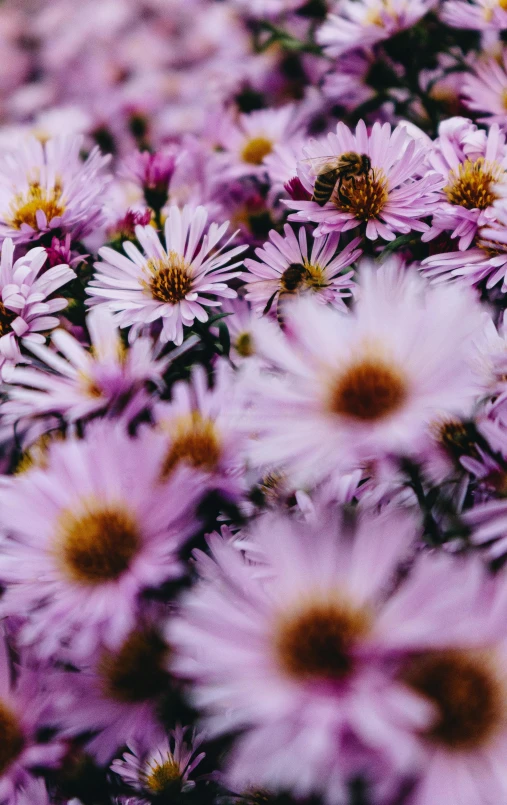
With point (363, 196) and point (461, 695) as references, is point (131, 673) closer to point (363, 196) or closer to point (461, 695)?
point (461, 695)

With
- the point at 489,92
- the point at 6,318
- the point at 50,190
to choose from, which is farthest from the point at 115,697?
the point at 489,92

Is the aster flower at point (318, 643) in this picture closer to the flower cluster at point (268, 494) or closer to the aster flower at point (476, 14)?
the flower cluster at point (268, 494)

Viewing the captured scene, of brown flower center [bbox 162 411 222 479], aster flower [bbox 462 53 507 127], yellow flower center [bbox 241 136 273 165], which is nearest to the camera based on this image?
brown flower center [bbox 162 411 222 479]

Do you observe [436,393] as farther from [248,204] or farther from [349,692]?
[248,204]

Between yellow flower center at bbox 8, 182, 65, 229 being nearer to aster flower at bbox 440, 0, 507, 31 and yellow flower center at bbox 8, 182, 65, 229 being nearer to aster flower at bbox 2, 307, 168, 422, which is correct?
aster flower at bbox 2, 307, 168, 422

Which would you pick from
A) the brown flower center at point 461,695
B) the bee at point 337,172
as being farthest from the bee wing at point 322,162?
the brown flower center at point 461,695

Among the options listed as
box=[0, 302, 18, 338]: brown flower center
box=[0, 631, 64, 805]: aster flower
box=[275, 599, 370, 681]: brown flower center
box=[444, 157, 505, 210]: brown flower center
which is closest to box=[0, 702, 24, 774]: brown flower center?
box=[0, 631, 64, 805]: aster flower

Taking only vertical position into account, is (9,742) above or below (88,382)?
below

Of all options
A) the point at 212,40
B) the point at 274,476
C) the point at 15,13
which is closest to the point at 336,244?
the point at 274,476
